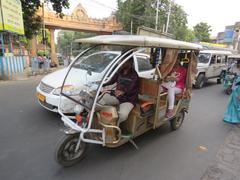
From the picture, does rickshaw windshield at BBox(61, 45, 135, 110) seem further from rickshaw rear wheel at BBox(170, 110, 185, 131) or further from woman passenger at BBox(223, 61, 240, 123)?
woman passenger at BBox(223, 61, 240, 123)

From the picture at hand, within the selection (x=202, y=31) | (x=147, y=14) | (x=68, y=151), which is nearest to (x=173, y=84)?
(x=68, y=151)

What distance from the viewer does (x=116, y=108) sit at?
2.76m

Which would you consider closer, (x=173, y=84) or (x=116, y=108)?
(x=116, y=108)

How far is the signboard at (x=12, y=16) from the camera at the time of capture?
839 cm

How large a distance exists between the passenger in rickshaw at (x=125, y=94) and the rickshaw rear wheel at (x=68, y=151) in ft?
2.45

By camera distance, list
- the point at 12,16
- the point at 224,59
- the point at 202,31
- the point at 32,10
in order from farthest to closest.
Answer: the point at 202,31 → the point at 32,10 → the point at 224,59 → the point at 12,16

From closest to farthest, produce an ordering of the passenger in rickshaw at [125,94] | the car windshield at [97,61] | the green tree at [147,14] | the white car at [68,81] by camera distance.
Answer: the passenger in rickshaw at [125,94] < the white car at [68,81] < the car windshield at [97,61] < the green tree at [147,14]

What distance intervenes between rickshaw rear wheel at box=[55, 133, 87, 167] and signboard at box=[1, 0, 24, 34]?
8767 mm

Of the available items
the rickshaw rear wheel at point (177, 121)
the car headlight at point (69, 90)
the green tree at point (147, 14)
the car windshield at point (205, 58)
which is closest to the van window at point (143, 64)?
the rickshaw rear wheel at point (177, 121)

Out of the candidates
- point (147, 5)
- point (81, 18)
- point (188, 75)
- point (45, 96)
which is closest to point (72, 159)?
point (45, 96)

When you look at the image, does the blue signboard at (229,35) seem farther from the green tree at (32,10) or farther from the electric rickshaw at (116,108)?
the electric rickshaw at (116,108)

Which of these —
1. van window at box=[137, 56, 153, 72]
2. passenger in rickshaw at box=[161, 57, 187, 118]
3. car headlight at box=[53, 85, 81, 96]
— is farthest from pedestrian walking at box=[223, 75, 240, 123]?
car headlight at box=[53, 85, 81, 96]

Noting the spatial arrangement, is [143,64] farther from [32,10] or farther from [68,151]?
[32,10]

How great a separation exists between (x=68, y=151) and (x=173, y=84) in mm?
2520
